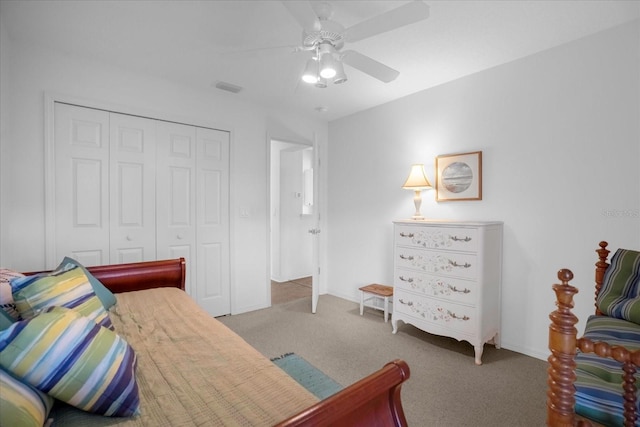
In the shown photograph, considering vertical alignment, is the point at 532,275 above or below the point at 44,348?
below

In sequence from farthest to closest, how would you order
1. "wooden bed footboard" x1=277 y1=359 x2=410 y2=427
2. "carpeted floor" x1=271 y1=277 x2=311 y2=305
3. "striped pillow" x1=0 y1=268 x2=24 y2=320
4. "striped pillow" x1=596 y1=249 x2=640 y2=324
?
"carpeted floor" x1=271 y1=277 x2=311 y2=305 → "striped pillow" x1=596 y1=249 x2=640 y2=324 → "striped pillow" x1=0 y1=268 x2=24 y2=320 → "wooden bed footboard" x1=277 y1=359 x2=410 y2=427

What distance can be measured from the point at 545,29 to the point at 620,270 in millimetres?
1689

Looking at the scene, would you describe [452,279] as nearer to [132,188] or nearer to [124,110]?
[132,188]

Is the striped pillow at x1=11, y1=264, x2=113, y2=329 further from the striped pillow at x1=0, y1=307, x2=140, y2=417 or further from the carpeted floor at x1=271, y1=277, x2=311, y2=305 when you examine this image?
the carpeted floor at x1=271, y1=277, x2=311, y2=305

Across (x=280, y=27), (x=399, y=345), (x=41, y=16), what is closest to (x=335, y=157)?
(x=280, y=27)

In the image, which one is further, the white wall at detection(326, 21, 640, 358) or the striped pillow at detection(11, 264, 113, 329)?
the white wall at detection(326, 21, 640, 358)

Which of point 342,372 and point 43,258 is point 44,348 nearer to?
point 342,372

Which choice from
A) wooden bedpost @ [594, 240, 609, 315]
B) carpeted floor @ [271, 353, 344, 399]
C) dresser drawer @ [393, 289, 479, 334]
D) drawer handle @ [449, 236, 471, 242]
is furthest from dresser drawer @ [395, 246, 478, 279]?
carpeted floor @ [271, 353, 344, 399]

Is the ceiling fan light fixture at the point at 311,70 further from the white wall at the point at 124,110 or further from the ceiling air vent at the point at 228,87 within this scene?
the white wall at the point at 124,110

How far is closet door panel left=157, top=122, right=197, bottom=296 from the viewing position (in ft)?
9.73

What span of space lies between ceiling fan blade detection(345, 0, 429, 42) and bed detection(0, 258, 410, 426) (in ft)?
5.14

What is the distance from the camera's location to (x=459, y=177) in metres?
2.90

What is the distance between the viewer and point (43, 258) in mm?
2408

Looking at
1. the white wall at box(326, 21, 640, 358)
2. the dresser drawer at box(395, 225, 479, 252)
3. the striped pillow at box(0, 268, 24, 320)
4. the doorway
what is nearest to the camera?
the striped pillow at box(0, 268, 24, 320)
